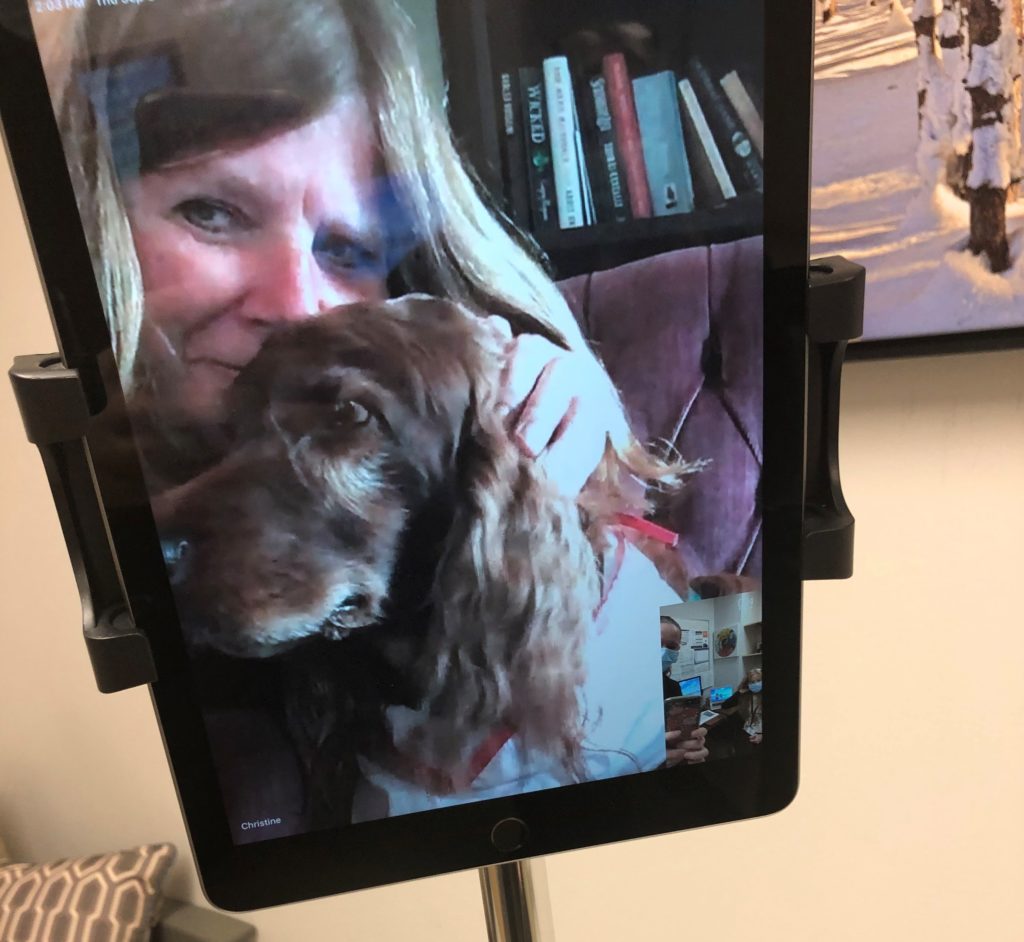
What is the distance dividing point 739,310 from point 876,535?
45 cm

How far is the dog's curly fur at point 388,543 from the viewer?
0.48 meters

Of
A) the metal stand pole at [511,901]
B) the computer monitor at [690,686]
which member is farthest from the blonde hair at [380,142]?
the metal stand pole at [511,901]

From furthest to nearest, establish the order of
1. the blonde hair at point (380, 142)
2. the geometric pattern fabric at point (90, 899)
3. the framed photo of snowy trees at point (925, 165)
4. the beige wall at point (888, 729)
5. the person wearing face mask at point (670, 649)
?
1. the geometric pattern fabric at point (90, 899)
2. the beige wall at point (888, 729)
3. the framed photo of snowy trees at point (925, 165)
4. the person wearing face mask at point (670, 649)
5. the blonde hair at point (380, 142)

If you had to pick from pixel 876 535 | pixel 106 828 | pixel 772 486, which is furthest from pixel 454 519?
pixel 106 828

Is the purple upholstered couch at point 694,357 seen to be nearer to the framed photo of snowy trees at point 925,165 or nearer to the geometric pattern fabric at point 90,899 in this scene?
the framed photo of snowy trees at point 925,165

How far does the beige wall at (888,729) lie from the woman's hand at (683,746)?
37 cm

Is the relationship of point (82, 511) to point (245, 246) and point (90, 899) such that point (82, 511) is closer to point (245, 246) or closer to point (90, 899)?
point (245, 246)

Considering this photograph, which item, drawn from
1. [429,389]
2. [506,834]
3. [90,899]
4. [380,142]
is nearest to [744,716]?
[506,834]

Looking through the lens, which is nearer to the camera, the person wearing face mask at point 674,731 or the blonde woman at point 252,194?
the blonde woman at point 252,194

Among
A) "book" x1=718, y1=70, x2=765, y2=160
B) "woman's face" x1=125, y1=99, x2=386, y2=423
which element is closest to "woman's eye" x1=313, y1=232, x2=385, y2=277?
"woman's face" x1=125, y1=99, x2=386, y2=423

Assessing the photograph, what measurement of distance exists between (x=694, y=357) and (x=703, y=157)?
11 cm

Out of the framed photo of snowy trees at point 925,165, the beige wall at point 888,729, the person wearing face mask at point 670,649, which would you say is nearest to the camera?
the person wearing face mask at point 670,649

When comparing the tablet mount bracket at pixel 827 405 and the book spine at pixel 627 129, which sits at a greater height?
the book spine at pixel 627 129

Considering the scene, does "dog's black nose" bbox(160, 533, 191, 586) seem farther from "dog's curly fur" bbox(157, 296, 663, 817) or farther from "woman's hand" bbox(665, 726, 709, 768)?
"woman's hand" bbox(665, 726, 709, 768)
